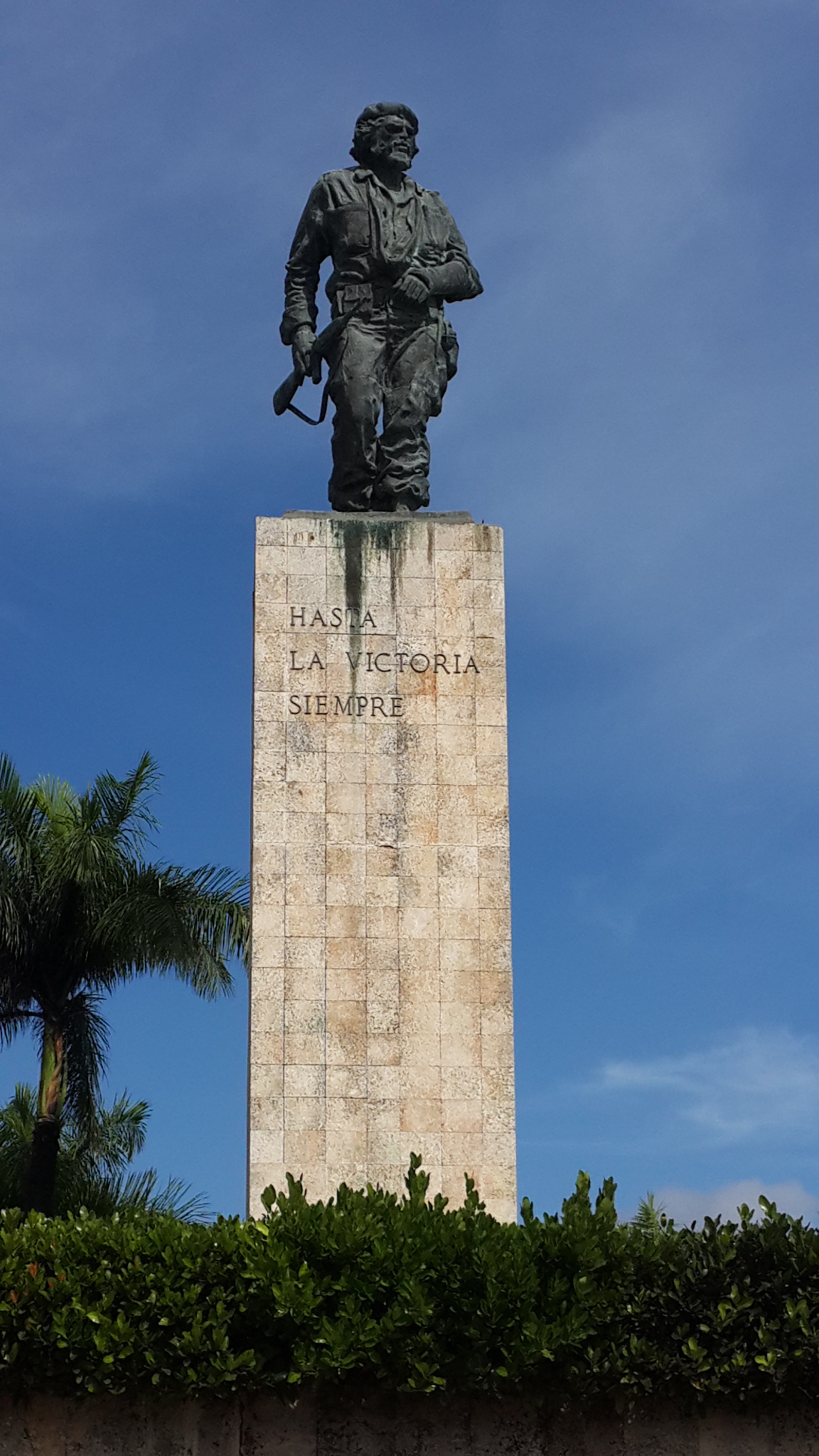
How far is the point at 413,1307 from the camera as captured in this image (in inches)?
524

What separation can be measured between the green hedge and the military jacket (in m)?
9.74

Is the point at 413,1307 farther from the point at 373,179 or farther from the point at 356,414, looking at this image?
the point at 373,179

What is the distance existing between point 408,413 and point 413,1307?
9242 mm

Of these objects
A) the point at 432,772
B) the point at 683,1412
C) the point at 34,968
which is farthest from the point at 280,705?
the point at 34,968

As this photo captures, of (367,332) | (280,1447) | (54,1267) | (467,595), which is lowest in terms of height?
(280,1447)

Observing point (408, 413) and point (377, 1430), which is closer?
point (377, 1430)

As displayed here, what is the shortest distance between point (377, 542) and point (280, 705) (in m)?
1.89

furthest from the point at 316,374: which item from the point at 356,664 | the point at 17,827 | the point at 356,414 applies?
the point at 17,827

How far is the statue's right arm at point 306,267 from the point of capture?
19828 millimetres

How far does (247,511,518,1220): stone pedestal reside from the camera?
17.0m

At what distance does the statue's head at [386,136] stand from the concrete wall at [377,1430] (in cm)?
1212

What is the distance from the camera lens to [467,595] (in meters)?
18.5

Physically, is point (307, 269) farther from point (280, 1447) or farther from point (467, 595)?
point (280, 1447)

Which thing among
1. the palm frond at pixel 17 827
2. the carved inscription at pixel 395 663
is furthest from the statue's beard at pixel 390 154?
the palm frond at pixel 17 827
